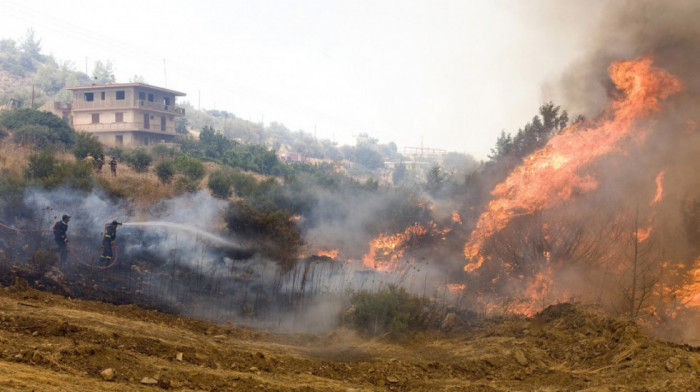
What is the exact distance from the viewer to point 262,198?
2131 cm

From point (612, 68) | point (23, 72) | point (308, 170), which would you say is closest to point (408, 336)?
point (612, 68)

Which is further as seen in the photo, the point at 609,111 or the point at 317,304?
the point at 609,111

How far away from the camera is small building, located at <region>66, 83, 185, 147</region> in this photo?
5112cm

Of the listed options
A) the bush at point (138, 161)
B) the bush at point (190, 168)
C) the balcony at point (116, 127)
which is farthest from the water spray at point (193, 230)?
the balcony at point (116, 127)

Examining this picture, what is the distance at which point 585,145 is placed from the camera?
16.4 m

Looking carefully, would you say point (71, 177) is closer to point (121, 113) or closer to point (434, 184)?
point (434, 184)

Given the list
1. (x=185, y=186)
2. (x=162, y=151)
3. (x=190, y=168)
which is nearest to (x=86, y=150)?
(x=190, y=168)

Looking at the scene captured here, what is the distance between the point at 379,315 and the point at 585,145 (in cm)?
927

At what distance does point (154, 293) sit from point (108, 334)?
5420 millimetres

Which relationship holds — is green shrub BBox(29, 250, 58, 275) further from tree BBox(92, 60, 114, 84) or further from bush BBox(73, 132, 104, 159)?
tree BBox(92, 60, 114, 84)

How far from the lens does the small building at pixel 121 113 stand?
5112 cm

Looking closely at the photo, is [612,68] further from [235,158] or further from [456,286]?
[235,158]

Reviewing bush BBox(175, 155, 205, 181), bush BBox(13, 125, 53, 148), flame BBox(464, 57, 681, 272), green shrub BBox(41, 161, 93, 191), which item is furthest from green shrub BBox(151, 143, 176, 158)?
flame BBox(464, 57, 681, 272)

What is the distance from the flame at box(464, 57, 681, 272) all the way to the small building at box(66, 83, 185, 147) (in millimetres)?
44227
